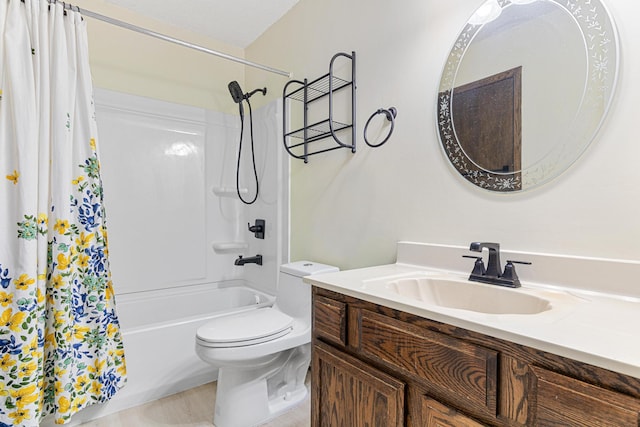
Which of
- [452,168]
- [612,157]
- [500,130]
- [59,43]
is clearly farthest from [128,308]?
[612,157]

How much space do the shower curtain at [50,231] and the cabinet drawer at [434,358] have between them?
1.35 m

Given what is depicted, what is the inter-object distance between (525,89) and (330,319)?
1.01 meters

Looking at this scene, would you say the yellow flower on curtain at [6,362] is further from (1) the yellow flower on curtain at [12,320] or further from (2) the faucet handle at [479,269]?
(2) the faucet handle at [479,269]

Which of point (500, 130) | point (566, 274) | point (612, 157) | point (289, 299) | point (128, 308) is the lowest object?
point (128, 308)

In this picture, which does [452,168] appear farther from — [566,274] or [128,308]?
[128,308]

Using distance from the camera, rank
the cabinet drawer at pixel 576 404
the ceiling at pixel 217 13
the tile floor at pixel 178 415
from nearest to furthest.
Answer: the cabinet drawer at pixel 576 404
the tile floor at pixel 178 415
the ceiling at pixel 217 13

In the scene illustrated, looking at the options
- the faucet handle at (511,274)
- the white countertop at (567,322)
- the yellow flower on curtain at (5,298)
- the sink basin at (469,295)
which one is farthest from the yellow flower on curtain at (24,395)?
the faucet handle at (511,274)

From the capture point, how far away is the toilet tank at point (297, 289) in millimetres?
1720

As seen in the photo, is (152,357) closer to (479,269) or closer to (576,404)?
(479,269)

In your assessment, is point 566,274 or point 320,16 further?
point 320,16

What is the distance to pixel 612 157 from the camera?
37.2 inches

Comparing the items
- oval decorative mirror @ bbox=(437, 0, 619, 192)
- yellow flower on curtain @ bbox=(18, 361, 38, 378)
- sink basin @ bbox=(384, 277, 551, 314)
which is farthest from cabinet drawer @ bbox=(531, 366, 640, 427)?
yellow flower on curtain @ bbox=(18, 361, 38, 378)

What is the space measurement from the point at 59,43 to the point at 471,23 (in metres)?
1.81

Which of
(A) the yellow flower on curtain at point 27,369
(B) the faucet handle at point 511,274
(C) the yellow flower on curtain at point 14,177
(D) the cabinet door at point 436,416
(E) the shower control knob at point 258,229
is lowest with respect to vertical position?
(A) the yellow flower on curtain at point 27,369
